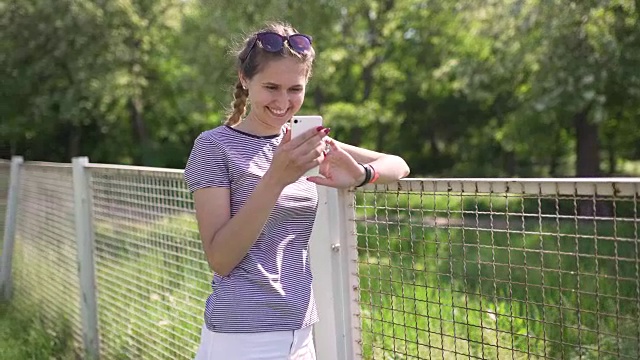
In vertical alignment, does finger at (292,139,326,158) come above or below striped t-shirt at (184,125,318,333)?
above

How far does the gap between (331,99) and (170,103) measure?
20.8 feet

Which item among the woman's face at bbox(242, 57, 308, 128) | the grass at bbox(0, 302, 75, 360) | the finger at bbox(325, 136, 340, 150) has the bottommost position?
the grass at bbox(0, 302, 75, 360)

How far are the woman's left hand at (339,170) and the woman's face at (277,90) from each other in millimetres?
194

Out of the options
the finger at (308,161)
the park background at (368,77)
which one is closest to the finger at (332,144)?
the finger at (308,161)

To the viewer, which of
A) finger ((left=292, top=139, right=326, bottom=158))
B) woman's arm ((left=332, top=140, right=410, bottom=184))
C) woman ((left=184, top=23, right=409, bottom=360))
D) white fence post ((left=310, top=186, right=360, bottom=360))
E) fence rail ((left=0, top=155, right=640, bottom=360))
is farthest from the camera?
white fence post ((left=310, top=186, right=360, bottom=360))

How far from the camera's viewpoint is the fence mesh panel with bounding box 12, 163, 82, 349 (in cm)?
544

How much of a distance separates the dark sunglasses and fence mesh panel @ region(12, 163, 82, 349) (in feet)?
12.2

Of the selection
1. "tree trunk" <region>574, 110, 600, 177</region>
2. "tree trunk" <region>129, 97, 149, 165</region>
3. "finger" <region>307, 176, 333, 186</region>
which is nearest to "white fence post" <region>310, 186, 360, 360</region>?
"finger" <region>307, 176, 333, 186</region>

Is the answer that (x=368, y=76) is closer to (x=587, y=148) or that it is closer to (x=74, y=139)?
(x=74, y=139)

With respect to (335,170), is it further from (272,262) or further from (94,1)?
(94,1)

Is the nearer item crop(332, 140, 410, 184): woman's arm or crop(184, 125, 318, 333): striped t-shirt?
crop(184, 125, 318, 333): striped t-shirt

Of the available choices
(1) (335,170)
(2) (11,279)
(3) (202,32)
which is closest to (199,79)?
(3) (202,32)

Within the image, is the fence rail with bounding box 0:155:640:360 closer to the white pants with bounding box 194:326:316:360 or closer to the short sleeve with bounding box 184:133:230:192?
the white pants with bounding box 194:326:316:360

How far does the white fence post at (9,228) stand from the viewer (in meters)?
7.37
